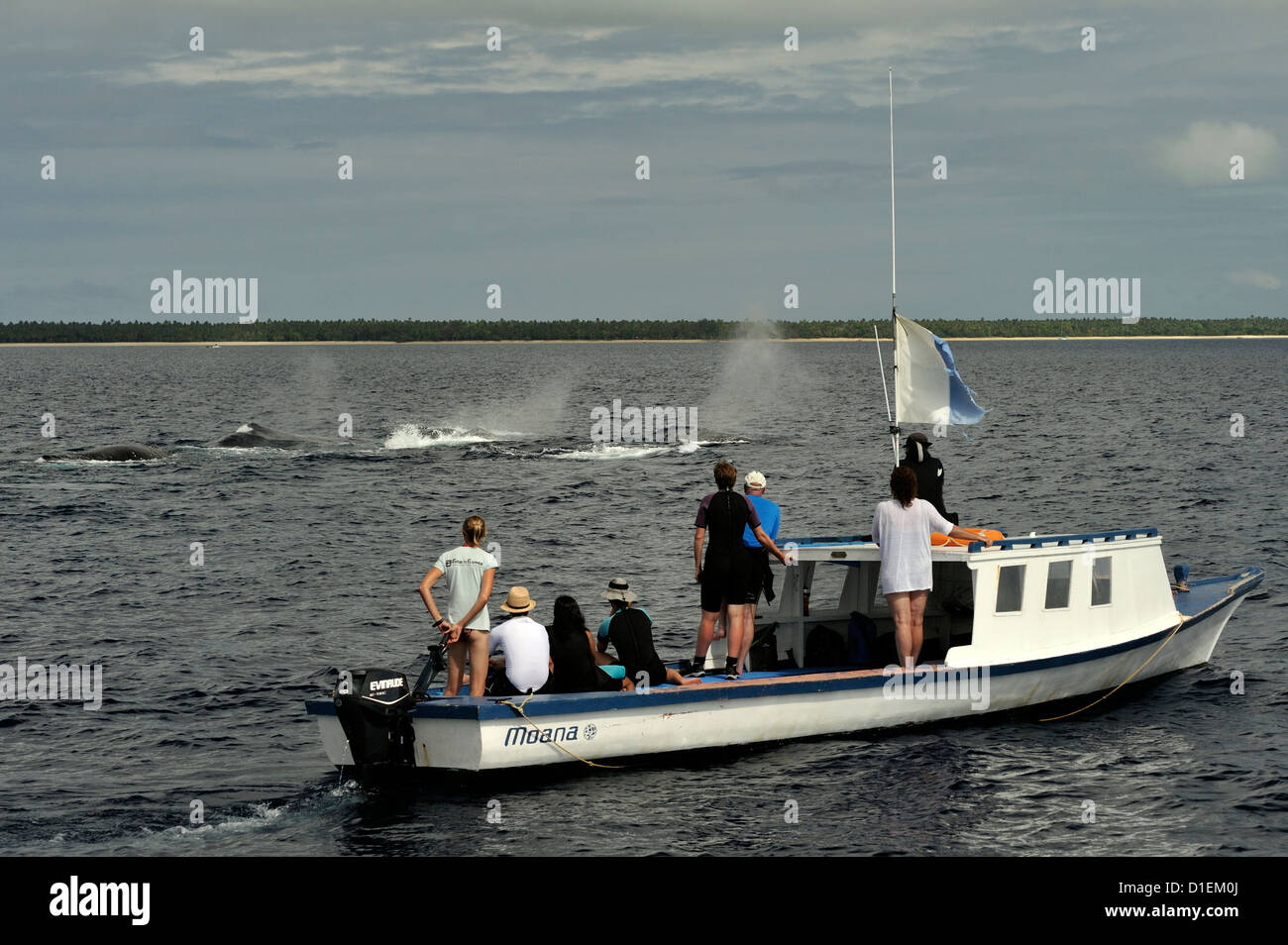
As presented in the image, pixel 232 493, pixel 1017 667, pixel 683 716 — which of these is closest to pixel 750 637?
pixel 683 716

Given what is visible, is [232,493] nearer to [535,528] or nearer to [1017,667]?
[535,528]

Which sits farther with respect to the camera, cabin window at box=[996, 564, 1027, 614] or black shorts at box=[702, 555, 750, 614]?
cabin window at box=[996, 564, 1027, 614]

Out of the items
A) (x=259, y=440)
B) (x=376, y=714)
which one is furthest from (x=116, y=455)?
(x=376, y=714)

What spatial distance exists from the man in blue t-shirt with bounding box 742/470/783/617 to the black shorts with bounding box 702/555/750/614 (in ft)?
0.45

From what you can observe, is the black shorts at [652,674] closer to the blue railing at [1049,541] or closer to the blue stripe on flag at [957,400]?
the blue railing at [1049,541]

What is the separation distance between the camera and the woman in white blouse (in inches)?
696

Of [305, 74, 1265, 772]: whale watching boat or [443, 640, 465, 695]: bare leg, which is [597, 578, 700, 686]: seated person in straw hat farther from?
[443, 640, 465, 695]: bare leg

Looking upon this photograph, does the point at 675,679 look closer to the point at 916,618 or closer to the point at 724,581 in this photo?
the point at 724,581

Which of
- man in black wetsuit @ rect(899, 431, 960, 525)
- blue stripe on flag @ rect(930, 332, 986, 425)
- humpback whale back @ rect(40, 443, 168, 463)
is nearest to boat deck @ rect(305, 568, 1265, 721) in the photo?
man in black wetsuit @ rect(899, 431, 960, 525)

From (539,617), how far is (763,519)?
10211 mm

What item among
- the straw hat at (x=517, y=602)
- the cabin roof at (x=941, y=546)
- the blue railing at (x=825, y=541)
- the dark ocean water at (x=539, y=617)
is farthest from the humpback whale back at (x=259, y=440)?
the straw hat at (x=517, y=602)

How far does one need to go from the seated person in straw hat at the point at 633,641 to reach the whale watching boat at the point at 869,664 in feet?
0.92

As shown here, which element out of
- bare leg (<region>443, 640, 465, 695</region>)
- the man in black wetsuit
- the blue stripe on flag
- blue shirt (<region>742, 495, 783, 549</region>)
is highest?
the blue stripe on flag
